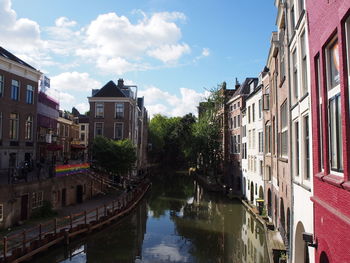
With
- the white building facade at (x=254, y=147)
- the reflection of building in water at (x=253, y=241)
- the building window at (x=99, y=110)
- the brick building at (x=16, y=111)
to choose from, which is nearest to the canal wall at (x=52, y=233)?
the brick building at (x=16, y=111)

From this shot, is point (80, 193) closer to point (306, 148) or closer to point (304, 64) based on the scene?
point (306, 148)

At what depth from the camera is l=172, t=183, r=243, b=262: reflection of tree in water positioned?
2000 cm

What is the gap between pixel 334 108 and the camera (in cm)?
647

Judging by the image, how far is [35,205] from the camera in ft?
78.5

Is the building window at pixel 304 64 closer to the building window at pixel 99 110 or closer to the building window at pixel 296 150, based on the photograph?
the building window at pixel 296 150

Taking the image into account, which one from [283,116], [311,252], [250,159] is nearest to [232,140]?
[250,159]

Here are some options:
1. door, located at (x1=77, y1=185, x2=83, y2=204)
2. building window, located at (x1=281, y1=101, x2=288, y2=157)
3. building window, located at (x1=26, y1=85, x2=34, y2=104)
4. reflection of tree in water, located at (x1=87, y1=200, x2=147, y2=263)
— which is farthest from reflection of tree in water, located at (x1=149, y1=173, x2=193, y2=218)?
building window, located at (x1=281, y1=101, x2=288, y2=157)

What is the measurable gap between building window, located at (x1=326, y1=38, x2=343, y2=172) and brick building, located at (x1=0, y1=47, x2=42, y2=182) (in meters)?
21.6

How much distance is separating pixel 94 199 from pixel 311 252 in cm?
2811

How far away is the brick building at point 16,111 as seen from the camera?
2520cm

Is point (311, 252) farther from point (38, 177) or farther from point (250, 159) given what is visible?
point (250, 159)

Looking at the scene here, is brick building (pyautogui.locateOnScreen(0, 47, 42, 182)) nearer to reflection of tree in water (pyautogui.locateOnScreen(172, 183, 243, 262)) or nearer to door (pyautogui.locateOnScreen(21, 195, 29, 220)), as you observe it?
door (pyautogui.locateOnScreen(21, 195, 29, 220))

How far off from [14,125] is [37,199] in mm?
6706

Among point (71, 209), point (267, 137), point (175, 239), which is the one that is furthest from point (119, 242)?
point (267, 137)
